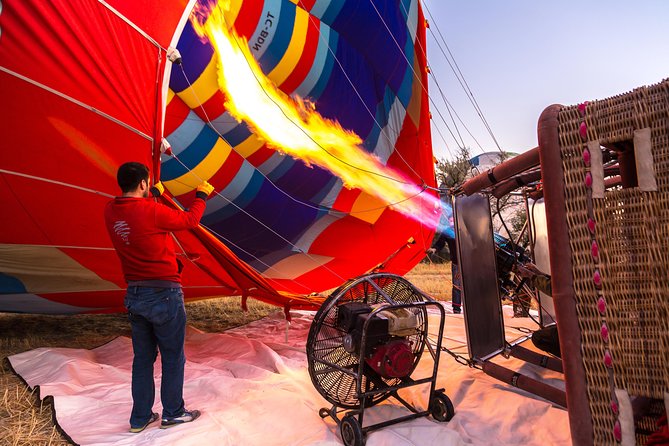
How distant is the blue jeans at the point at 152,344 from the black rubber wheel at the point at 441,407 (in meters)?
1.30

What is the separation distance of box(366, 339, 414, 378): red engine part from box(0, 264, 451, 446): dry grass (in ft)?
4.87

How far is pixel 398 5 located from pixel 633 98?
4502 millimetres

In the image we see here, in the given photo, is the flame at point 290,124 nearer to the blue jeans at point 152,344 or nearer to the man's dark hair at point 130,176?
the man's dark hair at point 130,176

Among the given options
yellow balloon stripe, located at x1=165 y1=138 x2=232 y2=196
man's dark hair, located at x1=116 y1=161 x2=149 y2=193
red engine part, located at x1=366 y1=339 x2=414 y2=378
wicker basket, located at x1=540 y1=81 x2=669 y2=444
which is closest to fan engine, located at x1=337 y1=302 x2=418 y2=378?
red engine part, located at x1=366 y1=339 x2=414 y2=378

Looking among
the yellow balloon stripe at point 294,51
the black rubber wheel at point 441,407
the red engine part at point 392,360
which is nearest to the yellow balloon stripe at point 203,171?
the yellow balloon stripe at point 294,51

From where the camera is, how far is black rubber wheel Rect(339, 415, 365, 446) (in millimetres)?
1991

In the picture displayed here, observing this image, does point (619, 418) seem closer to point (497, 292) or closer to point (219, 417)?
point (497, 292)

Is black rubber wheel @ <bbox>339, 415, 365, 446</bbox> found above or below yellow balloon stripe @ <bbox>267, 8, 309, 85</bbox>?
below

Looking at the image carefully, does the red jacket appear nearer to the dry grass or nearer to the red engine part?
the dry grass

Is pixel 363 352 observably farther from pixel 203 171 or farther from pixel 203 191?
pixel 203 171

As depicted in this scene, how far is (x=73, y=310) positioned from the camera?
435 centimetres

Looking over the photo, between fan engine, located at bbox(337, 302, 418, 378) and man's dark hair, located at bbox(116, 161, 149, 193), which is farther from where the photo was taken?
man's dark hair, located at bbox(116, 161, 149, 193)

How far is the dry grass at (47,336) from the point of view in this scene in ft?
7.31

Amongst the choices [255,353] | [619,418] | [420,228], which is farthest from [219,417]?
[420,228]
